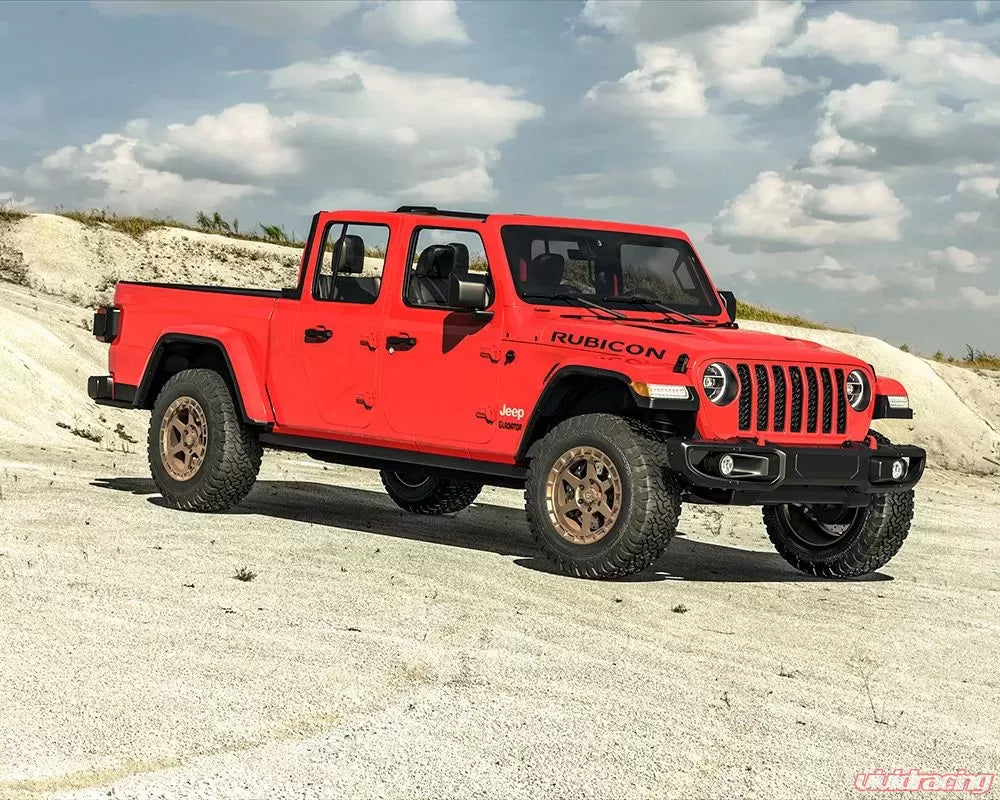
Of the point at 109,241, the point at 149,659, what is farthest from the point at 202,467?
the point at 109,241

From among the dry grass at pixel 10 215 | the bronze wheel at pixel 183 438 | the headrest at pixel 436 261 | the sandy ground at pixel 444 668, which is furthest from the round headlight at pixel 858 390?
the dry grass at pixel 10 215

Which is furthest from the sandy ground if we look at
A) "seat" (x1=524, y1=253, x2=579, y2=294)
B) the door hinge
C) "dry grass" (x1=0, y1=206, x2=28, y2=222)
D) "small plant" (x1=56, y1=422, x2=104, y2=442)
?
"dry grass" (x1=0, y1=206, x2=28, y2=222)

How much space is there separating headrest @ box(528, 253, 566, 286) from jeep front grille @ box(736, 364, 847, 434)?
155cm

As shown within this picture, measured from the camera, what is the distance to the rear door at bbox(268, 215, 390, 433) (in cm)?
1047

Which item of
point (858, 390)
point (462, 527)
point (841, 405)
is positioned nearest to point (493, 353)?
point (841, 405)

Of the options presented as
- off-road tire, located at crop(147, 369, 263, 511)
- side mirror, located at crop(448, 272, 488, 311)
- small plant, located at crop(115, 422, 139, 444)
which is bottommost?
small plant, located at crop(115, 422, 139, 444)

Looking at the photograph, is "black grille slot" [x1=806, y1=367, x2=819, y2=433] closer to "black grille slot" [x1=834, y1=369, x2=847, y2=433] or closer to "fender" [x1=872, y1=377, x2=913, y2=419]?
"black grille slot" [x1=834, y1=369, x2=847, y2=433]

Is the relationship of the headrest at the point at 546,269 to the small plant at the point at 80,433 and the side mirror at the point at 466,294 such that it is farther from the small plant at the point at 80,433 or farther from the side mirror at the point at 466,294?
the small plant at the point at 80,433

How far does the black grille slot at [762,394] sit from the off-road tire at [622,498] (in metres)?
0.66

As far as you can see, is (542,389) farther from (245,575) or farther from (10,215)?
(10,215)

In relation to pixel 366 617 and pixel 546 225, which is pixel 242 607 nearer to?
pixel 366 617

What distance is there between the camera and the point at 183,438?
11.6 m

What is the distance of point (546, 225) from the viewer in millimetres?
10242

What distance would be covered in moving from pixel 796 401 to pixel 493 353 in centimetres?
195
